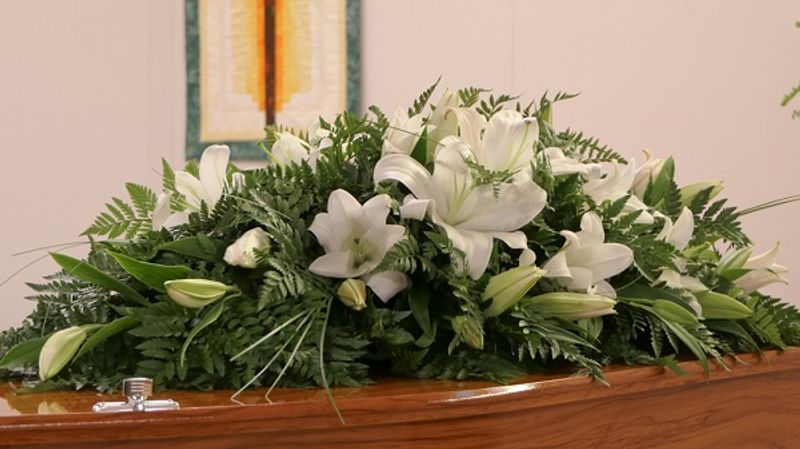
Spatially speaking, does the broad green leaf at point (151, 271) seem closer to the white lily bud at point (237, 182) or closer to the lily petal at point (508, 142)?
the white lily bud at point (237, 182)

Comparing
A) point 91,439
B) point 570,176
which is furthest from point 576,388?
point 91,439

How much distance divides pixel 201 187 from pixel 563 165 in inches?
14.9

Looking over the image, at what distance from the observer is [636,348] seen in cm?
118

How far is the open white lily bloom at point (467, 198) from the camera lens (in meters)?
1.06

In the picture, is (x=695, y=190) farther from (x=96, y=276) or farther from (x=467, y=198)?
(x=96, y=276)

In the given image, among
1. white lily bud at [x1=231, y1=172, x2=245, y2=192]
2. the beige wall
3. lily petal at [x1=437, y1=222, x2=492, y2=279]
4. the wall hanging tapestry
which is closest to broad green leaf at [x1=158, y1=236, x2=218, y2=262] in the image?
white lily bud at [x1=231, y1=172, x2=245, y2=192]

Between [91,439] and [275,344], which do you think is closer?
[91,439]

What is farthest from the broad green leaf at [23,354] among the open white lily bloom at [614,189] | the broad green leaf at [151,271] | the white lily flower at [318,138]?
the open white lily bloom at [614,189]

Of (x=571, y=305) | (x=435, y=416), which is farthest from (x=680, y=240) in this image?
(x=435, y=416)

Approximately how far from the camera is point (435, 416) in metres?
0.90

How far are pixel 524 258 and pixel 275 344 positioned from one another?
10.2 inches

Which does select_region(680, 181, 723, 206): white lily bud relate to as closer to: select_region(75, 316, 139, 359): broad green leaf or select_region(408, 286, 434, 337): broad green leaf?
select_region(408, 286, 434, 337): broad green leaf

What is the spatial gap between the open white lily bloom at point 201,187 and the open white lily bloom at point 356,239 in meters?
0.15

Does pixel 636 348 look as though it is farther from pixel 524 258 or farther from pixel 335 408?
pixel 335 408
